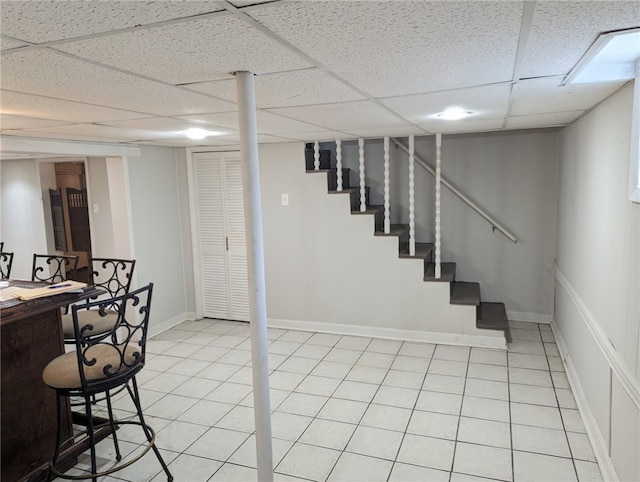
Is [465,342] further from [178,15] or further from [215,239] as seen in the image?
[178,15]

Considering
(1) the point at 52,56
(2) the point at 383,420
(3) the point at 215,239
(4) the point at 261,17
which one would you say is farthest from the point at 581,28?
(3) the point at 215,239

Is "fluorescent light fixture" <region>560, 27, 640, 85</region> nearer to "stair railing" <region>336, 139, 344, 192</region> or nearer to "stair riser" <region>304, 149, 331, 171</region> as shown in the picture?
"stair railing" <region>336, 139, 344, 192</region>

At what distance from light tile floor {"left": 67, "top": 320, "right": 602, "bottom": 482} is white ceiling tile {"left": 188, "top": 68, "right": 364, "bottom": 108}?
199 centimetres

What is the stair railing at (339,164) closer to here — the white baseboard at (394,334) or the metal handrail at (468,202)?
the metal handrail at (468,202)

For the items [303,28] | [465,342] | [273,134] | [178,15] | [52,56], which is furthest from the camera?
[465,342]

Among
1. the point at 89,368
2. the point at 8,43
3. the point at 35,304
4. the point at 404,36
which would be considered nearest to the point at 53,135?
the point at 35,304

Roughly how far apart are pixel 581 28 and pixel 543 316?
4.06 metres

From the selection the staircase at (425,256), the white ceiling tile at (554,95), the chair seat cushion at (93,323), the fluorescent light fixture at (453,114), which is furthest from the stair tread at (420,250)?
the chair seat cushion at (93,323)

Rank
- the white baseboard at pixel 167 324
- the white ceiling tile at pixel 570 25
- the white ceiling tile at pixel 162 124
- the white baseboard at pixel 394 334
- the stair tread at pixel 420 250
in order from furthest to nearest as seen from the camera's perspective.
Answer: the white baseboard at pixel 167 324
the stair tread at pixel 420 250
the white baseboard at pixel 394 334
the white ceiling tile at pixel 162 124
the white ceiling tile at pixel 570 25

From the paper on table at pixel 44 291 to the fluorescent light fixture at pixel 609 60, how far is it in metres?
2.72

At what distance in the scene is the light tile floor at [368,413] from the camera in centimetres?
250

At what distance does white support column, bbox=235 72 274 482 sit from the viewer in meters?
1.76

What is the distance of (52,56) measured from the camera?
4.38ft

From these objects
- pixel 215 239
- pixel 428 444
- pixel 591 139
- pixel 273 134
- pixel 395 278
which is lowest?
pixel 428 444
